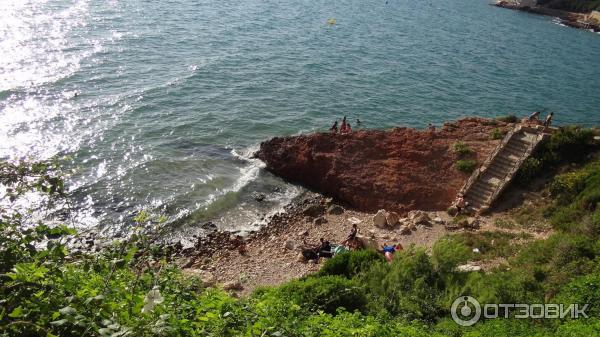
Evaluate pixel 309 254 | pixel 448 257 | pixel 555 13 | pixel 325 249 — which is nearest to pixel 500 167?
pixel 325 249

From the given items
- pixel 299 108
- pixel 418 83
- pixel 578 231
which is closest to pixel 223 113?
pixel 299 108

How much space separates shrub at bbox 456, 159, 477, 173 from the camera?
30.9 m

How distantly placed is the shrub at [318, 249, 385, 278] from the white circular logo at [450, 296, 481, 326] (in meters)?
4.32

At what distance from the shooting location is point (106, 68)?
43250 mm

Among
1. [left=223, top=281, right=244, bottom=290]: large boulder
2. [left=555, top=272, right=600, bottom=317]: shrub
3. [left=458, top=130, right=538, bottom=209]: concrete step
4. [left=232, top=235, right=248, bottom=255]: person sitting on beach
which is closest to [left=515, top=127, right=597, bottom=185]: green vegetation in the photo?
[left=458, top=130, right=538, bottom=209]: concrete step

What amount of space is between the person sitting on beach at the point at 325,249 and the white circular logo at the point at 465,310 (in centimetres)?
948

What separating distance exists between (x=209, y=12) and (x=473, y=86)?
1505 inches

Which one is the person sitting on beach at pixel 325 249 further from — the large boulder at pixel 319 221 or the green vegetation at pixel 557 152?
the green vegetation at pixel 557 152

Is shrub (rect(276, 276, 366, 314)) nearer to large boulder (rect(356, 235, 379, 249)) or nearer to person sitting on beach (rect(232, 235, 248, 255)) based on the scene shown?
large boulder (rect(356, 235, 379, 249))

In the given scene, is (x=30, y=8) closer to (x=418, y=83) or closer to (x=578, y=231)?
(x=418, y=83)

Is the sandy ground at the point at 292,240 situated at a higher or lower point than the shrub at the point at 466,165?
lower

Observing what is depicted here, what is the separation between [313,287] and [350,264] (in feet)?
14.2

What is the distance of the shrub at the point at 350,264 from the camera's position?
20.1 metres

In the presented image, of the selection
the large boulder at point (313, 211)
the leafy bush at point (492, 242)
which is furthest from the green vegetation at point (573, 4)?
the leafy bush at point (492, 242)
